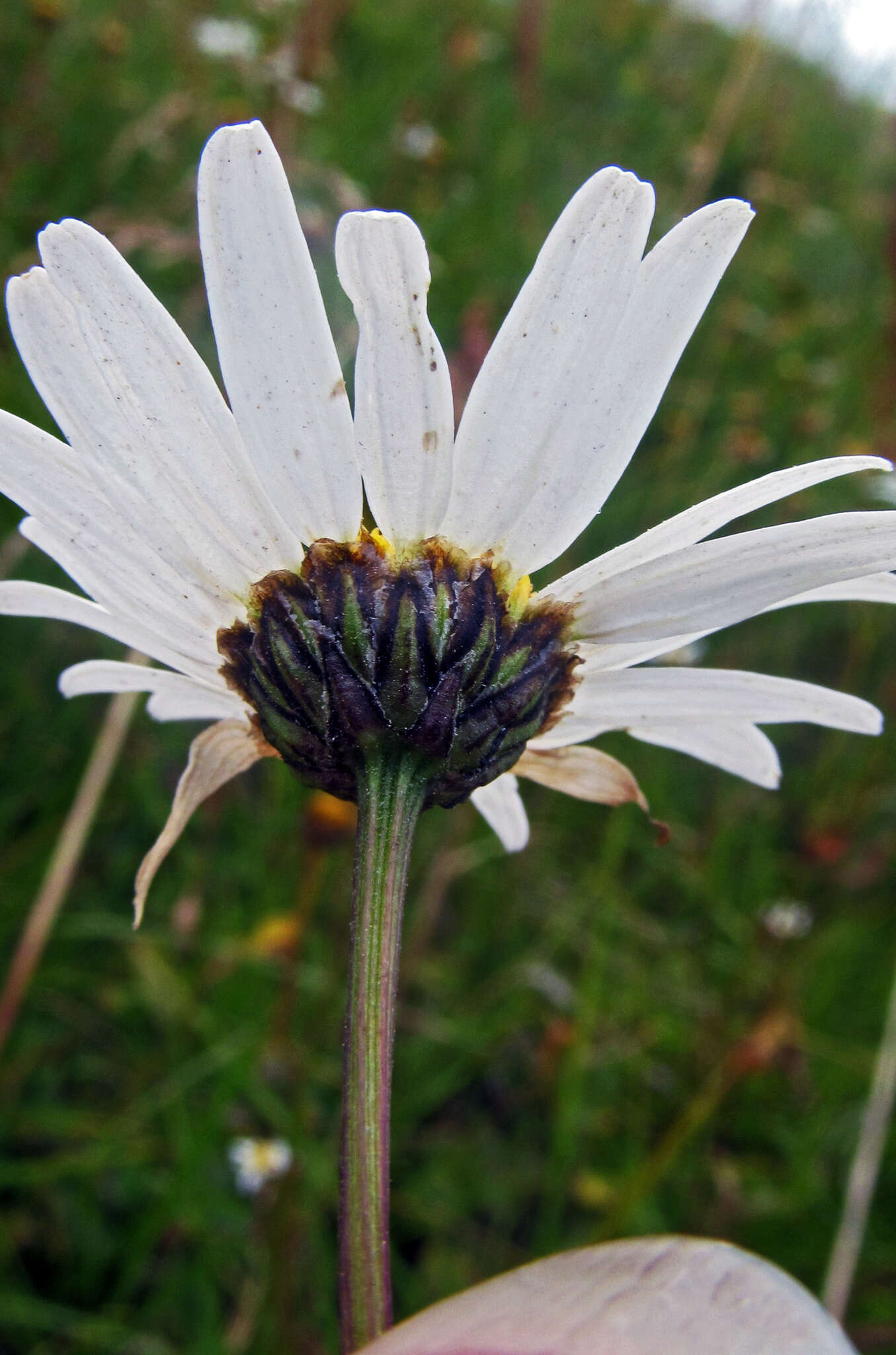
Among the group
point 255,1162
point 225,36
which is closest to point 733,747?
point 255,1162

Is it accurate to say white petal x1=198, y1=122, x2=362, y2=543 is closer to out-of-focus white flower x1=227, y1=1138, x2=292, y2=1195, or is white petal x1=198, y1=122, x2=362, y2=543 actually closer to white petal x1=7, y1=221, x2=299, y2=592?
white petal x1=7, y1=221, x2=299, y2=592

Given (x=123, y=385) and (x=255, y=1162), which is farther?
(x=255, y=1162)

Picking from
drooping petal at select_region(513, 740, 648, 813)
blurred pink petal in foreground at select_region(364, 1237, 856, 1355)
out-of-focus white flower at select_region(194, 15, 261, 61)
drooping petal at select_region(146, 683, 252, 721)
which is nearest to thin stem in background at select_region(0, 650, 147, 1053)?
drooping petal at select_region(146, 683, 252, 721)

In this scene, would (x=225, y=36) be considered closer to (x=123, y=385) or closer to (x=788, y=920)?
(x=788, y=920)

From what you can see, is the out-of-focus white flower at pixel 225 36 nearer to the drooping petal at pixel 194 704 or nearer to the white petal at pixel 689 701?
the drooping petal at pixel 194 704

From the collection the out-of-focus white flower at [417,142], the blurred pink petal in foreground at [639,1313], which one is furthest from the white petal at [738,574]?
the out-of-focus white flower at [417,142]

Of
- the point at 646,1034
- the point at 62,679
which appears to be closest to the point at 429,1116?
the point at 646,1034

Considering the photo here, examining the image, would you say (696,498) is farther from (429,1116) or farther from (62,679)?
(62,679)
